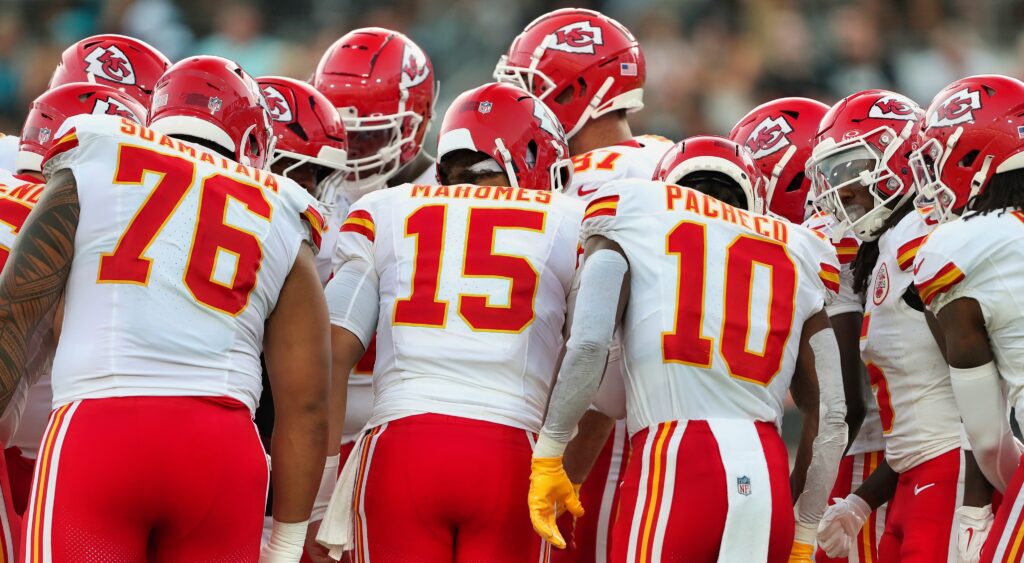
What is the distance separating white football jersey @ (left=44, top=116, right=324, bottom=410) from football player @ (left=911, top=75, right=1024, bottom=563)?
2061 mm

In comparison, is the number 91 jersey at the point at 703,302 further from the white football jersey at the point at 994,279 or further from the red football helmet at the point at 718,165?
the white football jersey at the point at 994,279

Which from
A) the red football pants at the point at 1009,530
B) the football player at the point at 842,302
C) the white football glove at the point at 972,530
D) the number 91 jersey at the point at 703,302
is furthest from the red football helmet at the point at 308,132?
the red football pants at the point at 1009,530

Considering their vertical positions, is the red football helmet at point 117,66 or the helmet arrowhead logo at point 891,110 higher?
the helmet arrowhead logo at point 891,110

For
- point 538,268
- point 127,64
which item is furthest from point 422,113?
point 538,268

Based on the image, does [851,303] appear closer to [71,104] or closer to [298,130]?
[298,130]

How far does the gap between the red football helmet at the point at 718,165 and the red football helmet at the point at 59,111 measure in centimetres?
211

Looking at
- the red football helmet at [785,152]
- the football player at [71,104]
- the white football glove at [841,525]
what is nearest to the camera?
the football player at [71,104]

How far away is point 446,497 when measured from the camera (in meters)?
4.14

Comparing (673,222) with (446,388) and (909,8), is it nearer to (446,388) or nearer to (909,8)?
(446,388)

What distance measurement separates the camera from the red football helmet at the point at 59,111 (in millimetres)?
5250

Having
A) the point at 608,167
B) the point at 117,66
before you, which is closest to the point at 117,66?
the point at 117,66

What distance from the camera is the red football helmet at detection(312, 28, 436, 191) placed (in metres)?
6.26

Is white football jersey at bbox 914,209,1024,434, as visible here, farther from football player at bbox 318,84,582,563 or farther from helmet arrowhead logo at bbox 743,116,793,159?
helmet arrowhead logo at bbox 743,116,793,159

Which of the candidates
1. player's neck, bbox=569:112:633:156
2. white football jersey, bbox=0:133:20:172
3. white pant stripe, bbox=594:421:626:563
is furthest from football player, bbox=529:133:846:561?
white football jersey, bbox=0:133:20:172
